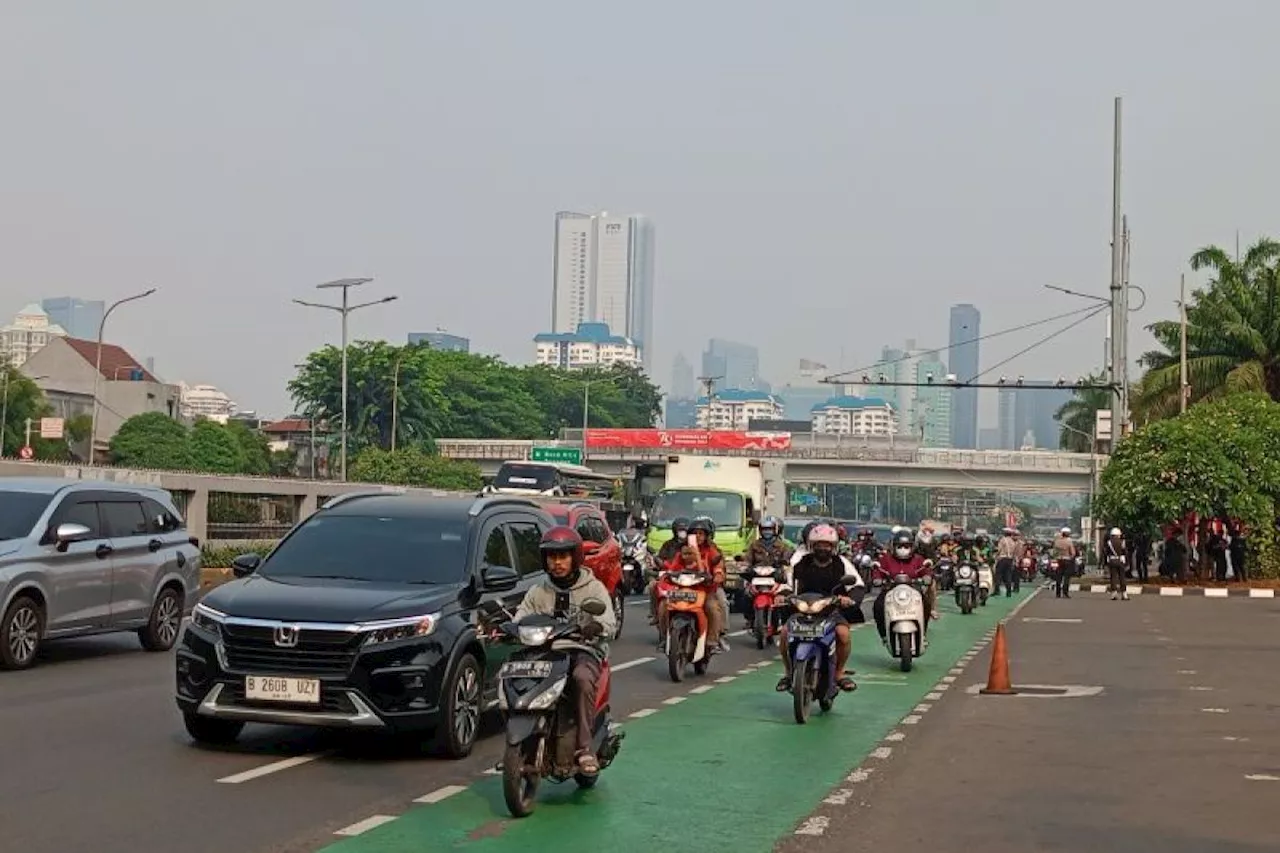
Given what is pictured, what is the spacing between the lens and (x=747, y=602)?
23750 millimetres

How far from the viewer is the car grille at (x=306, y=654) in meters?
10.7

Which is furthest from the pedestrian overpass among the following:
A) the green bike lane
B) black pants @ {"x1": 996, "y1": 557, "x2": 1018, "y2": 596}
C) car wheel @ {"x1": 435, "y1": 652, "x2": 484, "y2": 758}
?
car wheel @ {"x1": 435, "y1": 652, "x2": 484, "y2": 758}

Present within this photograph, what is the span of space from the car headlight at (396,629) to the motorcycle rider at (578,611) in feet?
3.55

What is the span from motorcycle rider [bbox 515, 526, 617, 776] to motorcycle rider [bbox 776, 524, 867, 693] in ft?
16.1

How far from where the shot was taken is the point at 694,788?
1064 centimetres

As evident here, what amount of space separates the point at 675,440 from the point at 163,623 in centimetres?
9121

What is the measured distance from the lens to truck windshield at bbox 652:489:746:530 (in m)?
32.5

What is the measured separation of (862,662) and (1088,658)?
332 centimetres

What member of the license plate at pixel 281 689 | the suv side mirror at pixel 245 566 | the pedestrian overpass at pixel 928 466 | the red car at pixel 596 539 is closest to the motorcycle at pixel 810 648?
the suv side mirror at pixel 245 566

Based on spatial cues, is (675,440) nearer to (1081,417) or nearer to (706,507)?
(1081,417)

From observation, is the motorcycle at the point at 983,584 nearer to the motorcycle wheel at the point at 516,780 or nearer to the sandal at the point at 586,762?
the sandal at the point at 586,762

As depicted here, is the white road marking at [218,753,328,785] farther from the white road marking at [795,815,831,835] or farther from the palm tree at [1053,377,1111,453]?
the palm tree at [1053,377,1111,453]

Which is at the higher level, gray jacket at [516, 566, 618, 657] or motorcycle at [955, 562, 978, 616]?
gray jacket at [516, 566, 618, 657]

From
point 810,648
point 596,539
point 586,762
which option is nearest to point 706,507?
point 596,539
